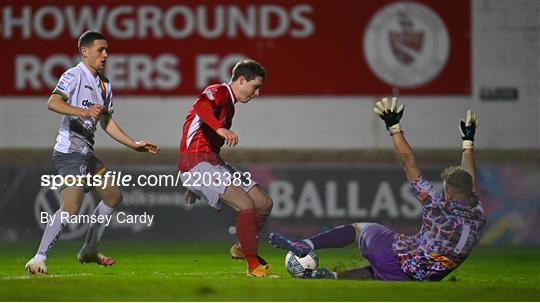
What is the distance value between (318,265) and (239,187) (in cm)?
78

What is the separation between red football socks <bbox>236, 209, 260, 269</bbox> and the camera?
6684 millimetres

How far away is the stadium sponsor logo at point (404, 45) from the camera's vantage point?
42.1ft

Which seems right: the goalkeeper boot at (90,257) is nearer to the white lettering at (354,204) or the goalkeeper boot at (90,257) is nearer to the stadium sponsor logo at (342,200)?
the stadium sponsor logo at (342,200)

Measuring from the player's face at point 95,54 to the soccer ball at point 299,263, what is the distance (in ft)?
5.55

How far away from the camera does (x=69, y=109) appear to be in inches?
260

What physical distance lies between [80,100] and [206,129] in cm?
79

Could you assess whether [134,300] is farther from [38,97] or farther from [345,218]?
[38,97]

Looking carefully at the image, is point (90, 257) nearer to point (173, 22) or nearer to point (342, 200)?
point (342, 200)

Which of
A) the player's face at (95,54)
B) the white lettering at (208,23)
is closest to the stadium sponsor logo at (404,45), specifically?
the white lettering at (208,23)

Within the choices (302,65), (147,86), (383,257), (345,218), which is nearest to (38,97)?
(147,86)

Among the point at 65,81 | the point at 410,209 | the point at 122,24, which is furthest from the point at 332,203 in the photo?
the point at 65,81

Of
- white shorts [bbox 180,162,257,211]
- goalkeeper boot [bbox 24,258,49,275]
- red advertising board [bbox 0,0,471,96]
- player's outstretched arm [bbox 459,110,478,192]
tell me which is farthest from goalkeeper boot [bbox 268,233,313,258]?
red advertising board [bbox 0,0,471,96]

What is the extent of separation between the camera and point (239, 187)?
6.81m

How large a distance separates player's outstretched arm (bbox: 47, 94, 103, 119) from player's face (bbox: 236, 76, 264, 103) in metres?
0.86
